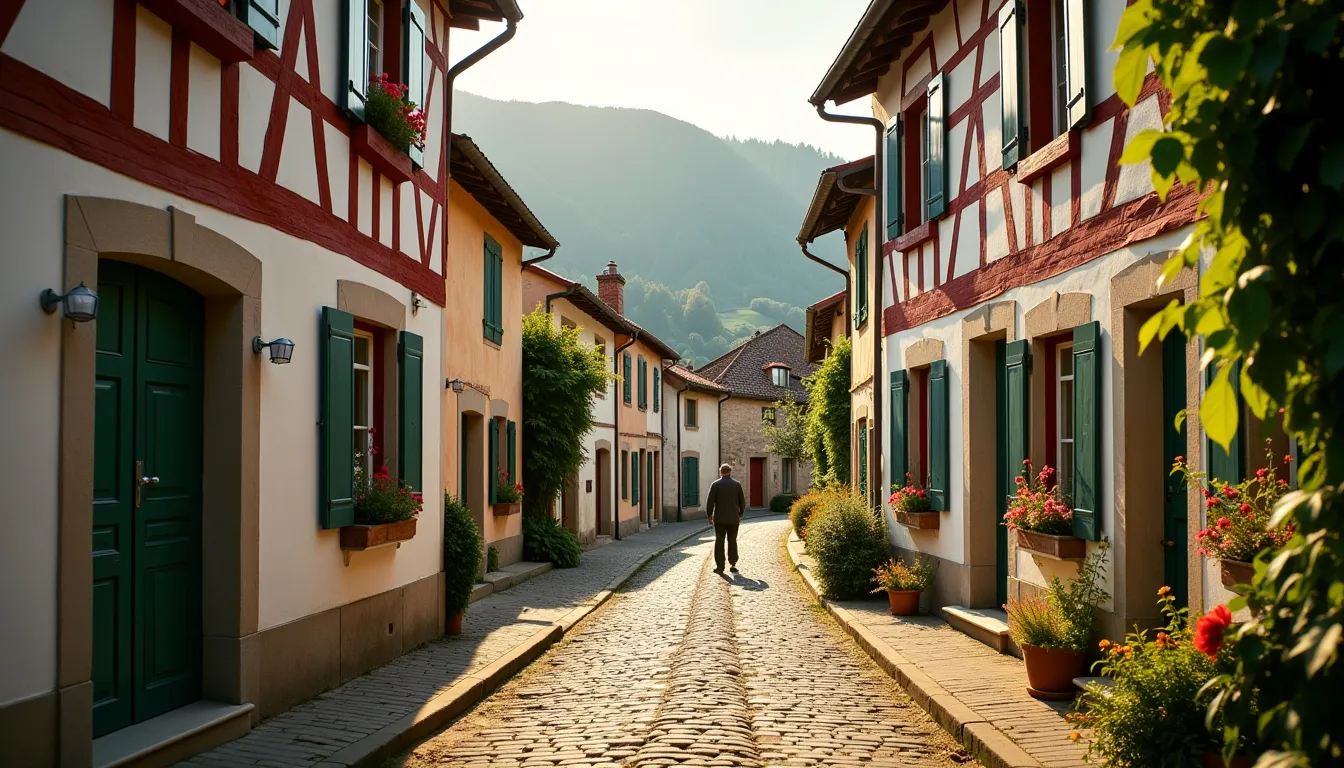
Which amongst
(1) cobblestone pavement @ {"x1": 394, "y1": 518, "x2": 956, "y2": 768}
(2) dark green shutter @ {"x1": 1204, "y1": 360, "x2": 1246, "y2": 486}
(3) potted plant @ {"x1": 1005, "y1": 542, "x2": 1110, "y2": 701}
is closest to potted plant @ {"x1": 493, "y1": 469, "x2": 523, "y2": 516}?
(1) cobblestone pavement @ {"x1": 394, "y1": 518, "x2": 956, "y2": 768}

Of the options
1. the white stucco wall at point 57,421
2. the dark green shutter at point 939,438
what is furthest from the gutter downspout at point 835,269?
the white stucco wall at point 57,421

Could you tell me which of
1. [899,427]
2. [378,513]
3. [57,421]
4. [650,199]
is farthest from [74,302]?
[650,199]

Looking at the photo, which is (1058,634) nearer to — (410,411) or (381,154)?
(410,411)

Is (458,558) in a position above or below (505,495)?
below

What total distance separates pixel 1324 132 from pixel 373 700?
638cm

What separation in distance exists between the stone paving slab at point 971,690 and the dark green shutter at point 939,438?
120 cm

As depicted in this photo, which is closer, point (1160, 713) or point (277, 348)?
point (1160, 713)

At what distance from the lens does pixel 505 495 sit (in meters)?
15.5

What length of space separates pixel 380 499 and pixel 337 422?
0.77 m

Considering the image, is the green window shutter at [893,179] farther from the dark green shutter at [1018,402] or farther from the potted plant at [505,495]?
the potted plant at [505,495]

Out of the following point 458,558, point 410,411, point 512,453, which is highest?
point 410,411

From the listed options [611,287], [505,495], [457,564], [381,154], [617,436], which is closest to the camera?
[381,154]

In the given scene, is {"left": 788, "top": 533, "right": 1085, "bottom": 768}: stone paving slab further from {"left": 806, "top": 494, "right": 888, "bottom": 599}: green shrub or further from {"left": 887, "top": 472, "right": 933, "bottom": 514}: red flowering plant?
{"left": 806, "top": 494, "right": 888, "bottom": 599}: green shrub

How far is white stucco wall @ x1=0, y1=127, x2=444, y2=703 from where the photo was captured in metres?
4.42
